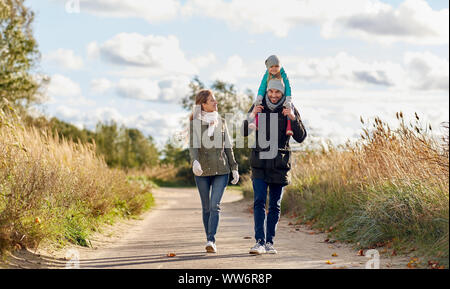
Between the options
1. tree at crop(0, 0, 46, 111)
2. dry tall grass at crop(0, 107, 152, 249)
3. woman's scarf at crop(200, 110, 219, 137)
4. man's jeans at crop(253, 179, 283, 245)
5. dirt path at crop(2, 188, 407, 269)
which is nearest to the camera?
dirt path at crop(2, 188, 407, 269)

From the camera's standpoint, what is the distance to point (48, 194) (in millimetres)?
9000

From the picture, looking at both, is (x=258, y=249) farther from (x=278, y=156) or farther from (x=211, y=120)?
(x=211, y=120)

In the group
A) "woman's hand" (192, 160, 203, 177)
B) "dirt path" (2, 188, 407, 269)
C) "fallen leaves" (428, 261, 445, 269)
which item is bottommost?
"dirt path" (2, 188, 407, 269)

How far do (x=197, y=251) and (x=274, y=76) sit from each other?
2.78m

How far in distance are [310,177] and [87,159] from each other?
18.4 feet

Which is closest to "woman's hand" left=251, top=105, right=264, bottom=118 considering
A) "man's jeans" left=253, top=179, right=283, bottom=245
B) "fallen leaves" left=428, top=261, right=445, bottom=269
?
"man's jeans" left=253, top=179, right=283, bottom=245

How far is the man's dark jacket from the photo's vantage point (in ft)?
25.4

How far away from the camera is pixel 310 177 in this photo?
14.6 meters

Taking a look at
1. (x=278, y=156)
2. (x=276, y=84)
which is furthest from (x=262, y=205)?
(x=276, y=84)

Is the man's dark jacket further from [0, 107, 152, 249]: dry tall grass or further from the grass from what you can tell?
[0, 107, 152, 249]: dry tall grass

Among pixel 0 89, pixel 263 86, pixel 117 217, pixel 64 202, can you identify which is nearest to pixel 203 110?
pixel 263 86

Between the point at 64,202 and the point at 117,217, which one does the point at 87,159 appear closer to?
the point at 117,217

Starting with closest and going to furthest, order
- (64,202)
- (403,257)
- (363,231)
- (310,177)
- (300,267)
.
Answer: (300,267) < (403,257) < (363,231) < (64,202) < (310,177)

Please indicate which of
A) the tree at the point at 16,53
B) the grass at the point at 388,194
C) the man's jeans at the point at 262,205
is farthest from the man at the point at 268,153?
the tree at the point at 16,53
